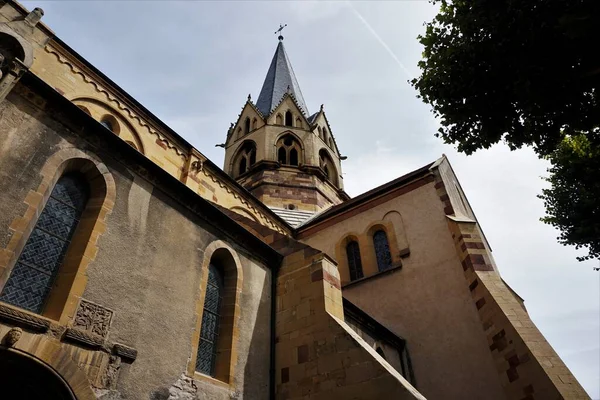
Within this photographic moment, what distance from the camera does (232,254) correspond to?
24.1ft

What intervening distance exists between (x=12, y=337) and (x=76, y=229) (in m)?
1.72

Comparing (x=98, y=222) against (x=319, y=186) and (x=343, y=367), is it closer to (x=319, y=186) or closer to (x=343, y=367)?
(x=343, y=367)

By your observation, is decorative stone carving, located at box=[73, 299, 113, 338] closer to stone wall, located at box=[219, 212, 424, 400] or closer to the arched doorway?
the arched doorway

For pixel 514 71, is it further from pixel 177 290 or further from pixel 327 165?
pixel 327 165

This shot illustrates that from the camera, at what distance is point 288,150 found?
73.2 feet

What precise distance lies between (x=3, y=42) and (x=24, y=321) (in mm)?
4650

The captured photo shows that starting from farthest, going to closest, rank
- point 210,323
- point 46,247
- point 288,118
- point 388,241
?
point 288,118 → point 388,241 → point 210,323 → point 46,247

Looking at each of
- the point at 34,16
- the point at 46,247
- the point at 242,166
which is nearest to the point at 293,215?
the point at 242,166

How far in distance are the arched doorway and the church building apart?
0.02m

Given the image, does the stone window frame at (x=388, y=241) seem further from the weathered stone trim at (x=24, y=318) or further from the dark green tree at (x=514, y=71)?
the weathered stone trim at (x=24, y=318)

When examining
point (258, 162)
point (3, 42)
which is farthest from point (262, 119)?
point (3, 42)

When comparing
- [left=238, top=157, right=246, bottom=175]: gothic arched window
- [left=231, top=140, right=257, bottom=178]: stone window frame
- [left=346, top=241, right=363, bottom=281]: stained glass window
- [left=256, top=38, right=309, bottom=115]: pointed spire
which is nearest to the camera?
[left=346, top=241, right=363, bottom=281]: stained glass window

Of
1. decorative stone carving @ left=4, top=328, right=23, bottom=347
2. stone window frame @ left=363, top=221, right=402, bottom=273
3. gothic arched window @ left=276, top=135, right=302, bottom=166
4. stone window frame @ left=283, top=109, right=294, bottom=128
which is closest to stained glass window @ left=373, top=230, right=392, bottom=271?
stone window frame @ left=363, top=221, right=402, bottom=273

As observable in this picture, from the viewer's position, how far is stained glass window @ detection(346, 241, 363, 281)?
1350 centimetres
